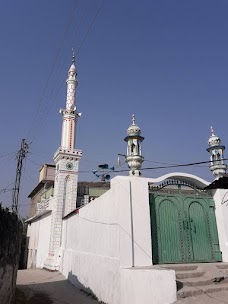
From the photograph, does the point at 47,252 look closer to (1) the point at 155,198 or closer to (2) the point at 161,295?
(1) the point at 155,198

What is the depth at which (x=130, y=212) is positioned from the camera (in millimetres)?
7297

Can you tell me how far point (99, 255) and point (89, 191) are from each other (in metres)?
12.6

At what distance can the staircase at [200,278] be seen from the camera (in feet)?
19.7

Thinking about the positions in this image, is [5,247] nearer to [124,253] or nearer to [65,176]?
[124,253]

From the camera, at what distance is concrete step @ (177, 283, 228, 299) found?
5809mm

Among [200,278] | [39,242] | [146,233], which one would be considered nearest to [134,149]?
[146,233]

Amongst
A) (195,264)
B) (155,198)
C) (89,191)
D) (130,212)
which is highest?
(89,191)

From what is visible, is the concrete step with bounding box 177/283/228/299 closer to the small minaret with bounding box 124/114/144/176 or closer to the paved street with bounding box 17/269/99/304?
the paved street with bounding box 17/269/99/304

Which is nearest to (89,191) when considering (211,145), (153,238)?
(211,145)

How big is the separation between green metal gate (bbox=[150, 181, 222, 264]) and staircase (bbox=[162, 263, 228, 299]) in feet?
1.43

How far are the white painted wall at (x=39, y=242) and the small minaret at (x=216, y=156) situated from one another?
1189 cm

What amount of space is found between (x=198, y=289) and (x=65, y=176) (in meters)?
14.2

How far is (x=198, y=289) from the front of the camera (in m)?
6.09

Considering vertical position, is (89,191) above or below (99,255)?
above
